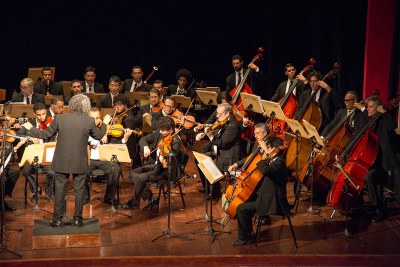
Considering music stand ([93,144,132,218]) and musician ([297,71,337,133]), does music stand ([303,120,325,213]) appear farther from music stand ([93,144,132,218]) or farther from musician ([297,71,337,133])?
music stand ([93,144,132,218])

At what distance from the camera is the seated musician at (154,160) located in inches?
330

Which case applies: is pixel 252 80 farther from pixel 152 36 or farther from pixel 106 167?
pixel 106 167

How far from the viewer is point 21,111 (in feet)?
30.7

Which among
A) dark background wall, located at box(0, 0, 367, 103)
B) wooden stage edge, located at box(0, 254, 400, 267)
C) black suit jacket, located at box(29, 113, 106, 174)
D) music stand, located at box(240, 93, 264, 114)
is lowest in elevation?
wooden stage edge, located at box(0, 254, 400, 267)

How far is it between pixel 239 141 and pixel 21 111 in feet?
9.19

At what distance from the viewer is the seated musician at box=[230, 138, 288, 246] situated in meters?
7.19

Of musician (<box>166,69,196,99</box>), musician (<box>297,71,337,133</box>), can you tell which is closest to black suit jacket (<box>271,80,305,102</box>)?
musician (<box>297,71,337,133</box>)

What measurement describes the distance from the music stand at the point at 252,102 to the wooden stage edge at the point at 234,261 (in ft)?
7.10

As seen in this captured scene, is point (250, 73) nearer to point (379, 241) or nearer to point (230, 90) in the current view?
point (230, 90)

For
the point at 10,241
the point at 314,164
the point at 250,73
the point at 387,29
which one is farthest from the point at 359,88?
the point at 10,241

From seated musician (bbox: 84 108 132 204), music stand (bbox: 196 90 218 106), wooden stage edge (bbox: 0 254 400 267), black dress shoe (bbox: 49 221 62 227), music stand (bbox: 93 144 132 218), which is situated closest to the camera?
wooden stage edge (bbox: 0 254 400 267)

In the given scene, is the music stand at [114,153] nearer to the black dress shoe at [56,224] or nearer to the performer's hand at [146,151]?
the performer's hand at [146,151]

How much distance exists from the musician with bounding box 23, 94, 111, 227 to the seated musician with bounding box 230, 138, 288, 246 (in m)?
1.61

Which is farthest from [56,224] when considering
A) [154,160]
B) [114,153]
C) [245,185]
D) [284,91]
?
[284,91]
